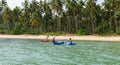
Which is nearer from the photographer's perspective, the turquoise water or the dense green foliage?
the turquoise water

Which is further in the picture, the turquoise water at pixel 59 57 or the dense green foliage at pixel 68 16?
the dense green foliage at pixel 68 16

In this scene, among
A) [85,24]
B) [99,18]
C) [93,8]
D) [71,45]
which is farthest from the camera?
[85,24]

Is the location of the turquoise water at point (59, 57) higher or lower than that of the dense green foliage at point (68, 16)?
lower

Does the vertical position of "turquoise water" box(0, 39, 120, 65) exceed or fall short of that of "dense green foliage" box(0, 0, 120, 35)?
it falls short

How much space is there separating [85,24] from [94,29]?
8.11m

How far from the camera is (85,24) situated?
97.8m

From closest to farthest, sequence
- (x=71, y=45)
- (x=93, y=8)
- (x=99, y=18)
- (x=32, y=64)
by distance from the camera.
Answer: (x=32, y=64) < (x=71, y=45) < (x=93, y=8) < (x=99, y=18)

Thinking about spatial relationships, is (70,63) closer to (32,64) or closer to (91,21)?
(32,64)

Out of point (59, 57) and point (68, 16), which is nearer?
point (59, 57)

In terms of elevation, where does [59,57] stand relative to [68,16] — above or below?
below

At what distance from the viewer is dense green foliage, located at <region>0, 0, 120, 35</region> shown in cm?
8650

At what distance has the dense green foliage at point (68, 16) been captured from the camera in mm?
86500

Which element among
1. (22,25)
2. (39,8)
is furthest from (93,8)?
(22,25)

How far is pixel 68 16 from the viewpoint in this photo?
9394cm
